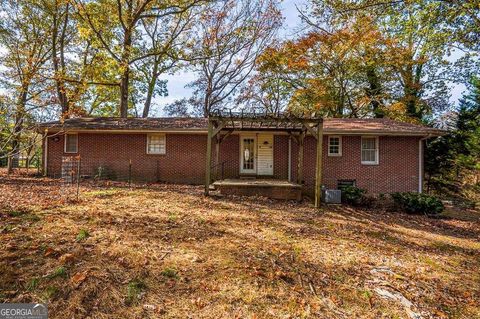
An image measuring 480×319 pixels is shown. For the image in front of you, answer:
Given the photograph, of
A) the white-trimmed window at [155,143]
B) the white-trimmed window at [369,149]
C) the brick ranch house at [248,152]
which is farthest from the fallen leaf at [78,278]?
the white-trimmed window at [369,149]

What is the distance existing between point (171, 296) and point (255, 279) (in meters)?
1.04

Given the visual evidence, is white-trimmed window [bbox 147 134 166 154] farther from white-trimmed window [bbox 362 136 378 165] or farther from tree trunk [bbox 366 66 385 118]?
tree trunk [bbox 366 66 385 118]

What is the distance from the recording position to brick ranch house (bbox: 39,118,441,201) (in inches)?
510

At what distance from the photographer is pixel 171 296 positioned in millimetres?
3098

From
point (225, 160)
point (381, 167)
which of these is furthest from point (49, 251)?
point (381, 167)

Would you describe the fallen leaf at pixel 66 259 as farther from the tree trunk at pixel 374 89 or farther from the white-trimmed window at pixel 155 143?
the tree trunk at pixel 374 89

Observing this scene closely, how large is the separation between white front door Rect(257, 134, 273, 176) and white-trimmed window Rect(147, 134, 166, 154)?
4.90 m

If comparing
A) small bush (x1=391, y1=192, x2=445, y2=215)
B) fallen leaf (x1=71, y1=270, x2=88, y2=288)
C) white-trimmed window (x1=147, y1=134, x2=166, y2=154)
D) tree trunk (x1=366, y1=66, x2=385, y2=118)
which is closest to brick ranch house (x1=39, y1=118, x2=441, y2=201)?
white-trimmed window (x1=147, y1=134, x2=166, y2=154)

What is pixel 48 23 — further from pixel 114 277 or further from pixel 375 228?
pixel 375 228

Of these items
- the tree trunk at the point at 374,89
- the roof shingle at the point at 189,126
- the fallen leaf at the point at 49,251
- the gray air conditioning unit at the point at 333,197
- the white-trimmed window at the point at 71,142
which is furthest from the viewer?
the tree trunk at the point at 374,89

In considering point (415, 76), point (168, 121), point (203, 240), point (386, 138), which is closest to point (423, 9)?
point (386, 138)

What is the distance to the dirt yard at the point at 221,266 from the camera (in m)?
2.99

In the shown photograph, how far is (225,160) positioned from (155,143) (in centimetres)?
369

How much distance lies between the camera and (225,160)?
45.2ft
